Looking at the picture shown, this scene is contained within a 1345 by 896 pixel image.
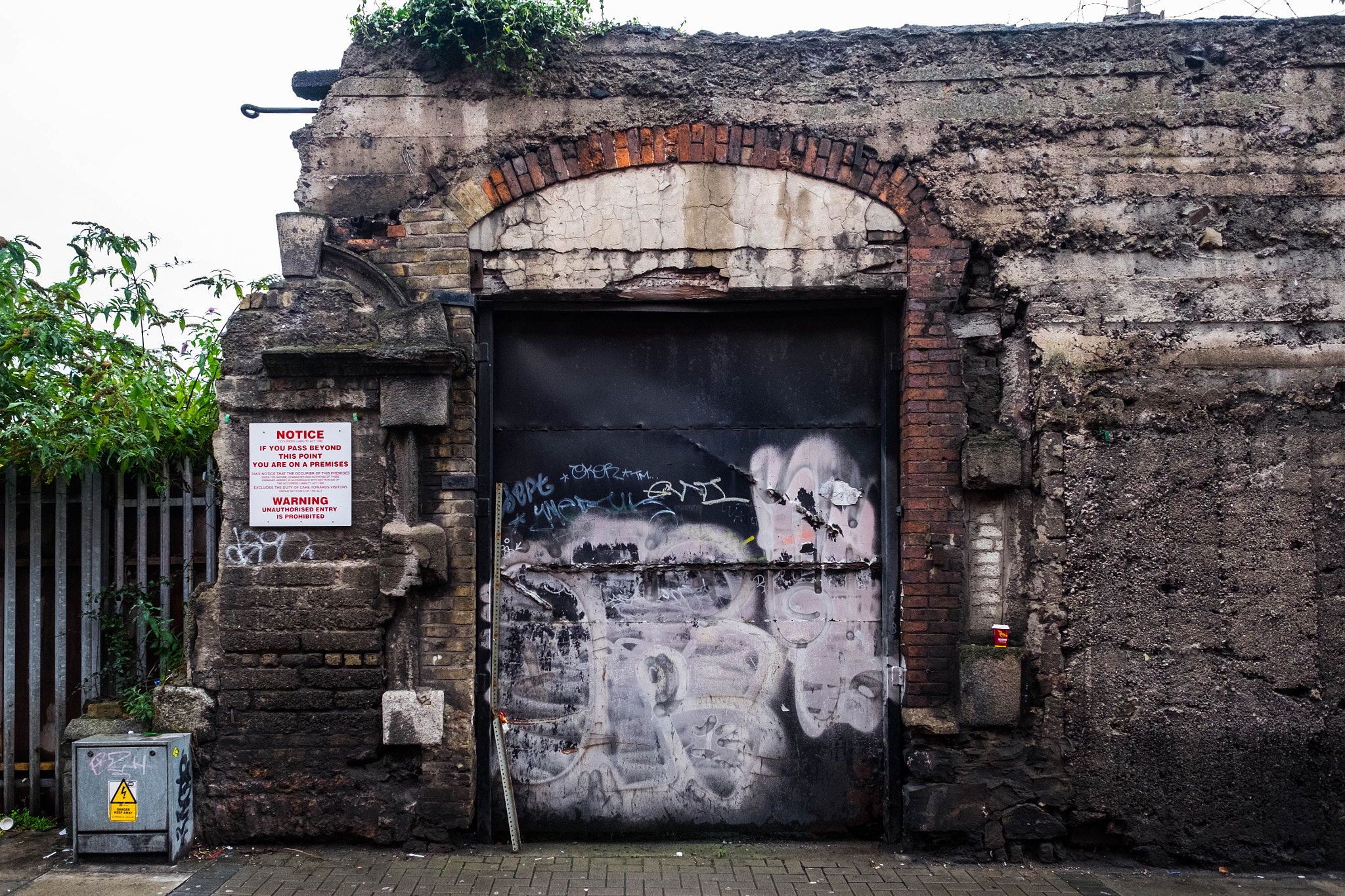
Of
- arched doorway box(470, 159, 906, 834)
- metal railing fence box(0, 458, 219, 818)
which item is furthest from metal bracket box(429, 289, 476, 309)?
metal railing fence box(0, 458, 219, 818)

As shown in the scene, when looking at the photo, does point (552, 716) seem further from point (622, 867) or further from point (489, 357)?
point (489, 357)

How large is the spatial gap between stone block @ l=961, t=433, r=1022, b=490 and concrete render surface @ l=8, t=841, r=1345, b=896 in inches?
79.1

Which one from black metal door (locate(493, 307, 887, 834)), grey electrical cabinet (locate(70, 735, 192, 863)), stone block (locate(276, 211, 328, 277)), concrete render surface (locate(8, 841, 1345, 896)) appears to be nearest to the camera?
concrete render surface (locate(8, 841, 1345, 896))

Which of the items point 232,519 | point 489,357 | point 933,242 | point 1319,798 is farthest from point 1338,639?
point 232,519

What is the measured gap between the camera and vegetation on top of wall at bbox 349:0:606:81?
4.27 m

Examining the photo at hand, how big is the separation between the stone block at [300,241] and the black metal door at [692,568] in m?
1.04

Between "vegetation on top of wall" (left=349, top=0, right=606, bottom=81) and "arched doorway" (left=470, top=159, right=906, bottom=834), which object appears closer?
"vegetation on top of wall" (left=349, top=0, right=606, bottom=81)

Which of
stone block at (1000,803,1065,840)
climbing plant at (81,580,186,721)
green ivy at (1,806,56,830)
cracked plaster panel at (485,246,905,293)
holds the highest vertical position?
cracked plaster panel at (485,246,905,293)

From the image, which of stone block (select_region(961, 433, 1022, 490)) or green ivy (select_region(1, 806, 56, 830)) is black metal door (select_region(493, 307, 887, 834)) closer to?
stone block (select_region(961, 433, 1022, 490))

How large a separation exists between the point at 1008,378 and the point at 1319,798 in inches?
107

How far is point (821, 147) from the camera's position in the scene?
440 cm

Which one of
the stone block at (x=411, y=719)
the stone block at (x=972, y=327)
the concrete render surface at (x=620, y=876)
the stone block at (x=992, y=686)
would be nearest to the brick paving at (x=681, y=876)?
the concrete render surface at (x=620, y=876)

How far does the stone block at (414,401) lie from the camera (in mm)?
4191

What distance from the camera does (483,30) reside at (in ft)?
14.1
